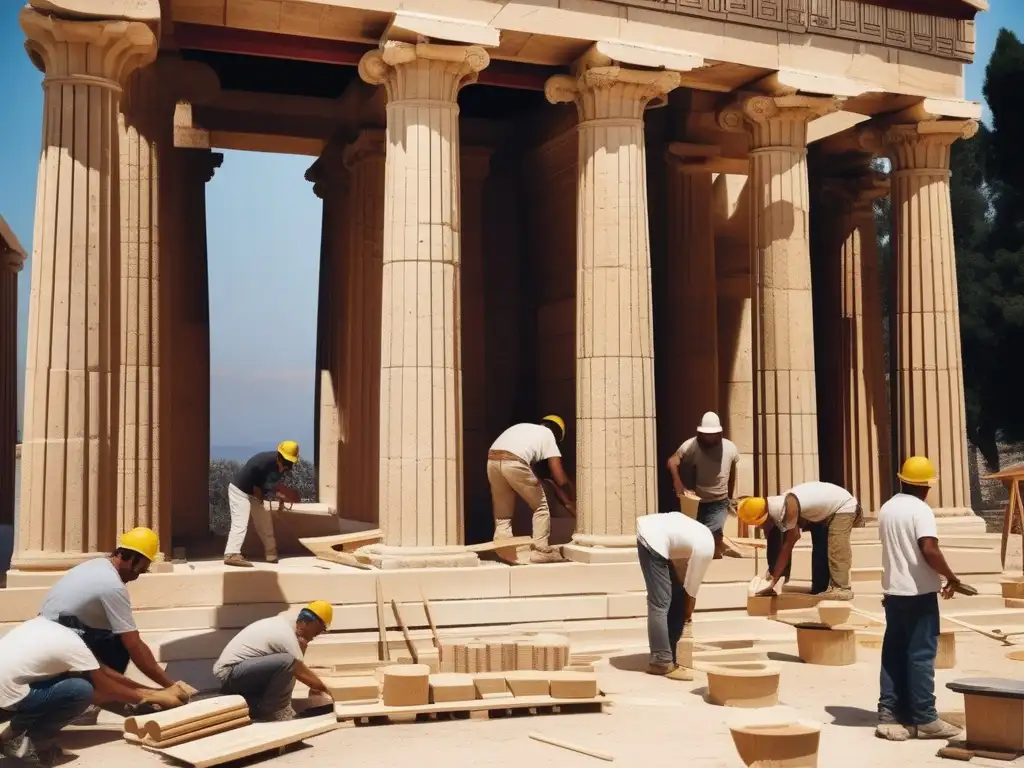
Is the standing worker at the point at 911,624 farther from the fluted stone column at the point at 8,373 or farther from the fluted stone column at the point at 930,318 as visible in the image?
the fluted stone column at the point at 8,373

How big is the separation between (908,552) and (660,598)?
3372 mm

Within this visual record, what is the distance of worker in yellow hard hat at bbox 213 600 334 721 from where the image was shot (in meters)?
11.5

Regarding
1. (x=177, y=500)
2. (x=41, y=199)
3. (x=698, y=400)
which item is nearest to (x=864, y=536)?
(x=698, y=400)

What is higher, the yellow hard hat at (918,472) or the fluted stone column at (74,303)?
the fluted stone column at (74,303)

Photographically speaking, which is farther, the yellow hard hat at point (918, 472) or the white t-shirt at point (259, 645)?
Answer: the yellow hard hat at point (918, 472)

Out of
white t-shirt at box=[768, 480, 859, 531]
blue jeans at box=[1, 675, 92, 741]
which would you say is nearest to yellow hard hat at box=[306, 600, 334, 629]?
blue jeans at box=[1, 675, 92, 741]

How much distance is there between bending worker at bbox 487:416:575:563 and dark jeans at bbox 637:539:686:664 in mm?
4448

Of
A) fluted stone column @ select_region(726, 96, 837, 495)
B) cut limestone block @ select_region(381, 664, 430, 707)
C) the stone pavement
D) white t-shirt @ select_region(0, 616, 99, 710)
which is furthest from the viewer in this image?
fluted stone column @ select_region(726, 96, 837, 495)

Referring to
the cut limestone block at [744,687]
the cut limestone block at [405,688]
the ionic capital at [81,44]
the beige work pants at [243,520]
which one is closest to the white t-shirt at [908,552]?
the cut limestone block at [744,687]

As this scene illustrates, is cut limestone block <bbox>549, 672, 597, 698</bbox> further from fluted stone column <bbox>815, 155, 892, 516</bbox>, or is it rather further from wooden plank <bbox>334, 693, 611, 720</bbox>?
fluted stone column <bbox>815, 155, 892, 516</bbox>

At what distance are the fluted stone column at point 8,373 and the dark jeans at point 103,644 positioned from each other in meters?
21.9

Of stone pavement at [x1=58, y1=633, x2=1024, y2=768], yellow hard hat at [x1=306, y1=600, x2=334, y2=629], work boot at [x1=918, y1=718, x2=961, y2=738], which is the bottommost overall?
stone pavement at [x1=58, y1=633, x2=1024, y2=768]

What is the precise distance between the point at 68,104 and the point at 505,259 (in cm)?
1346

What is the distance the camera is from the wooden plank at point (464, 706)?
11836 millimetres
